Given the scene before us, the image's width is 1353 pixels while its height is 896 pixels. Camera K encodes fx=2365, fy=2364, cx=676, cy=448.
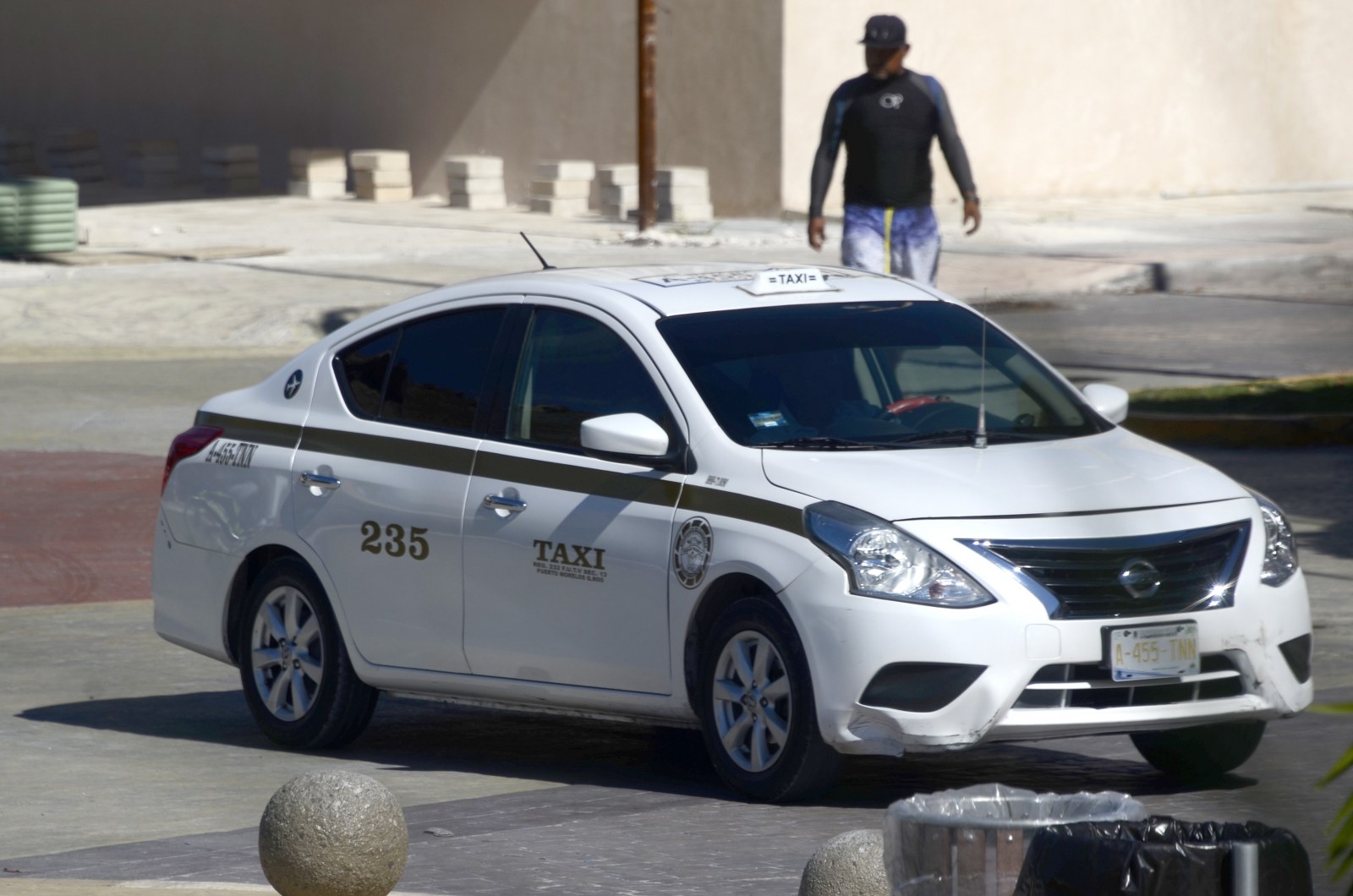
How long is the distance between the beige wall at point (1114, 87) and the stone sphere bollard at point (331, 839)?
27420 millimetres

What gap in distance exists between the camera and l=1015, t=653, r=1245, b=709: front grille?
629 centimetres

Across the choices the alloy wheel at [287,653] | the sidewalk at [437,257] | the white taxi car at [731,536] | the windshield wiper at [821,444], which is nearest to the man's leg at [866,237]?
the white taxi car at [731,536]

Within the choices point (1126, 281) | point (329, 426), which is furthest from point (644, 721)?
point (1126, 281)

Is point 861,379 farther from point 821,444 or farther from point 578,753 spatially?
point 578,753

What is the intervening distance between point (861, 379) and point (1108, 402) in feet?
2.97

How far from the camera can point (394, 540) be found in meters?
7.54

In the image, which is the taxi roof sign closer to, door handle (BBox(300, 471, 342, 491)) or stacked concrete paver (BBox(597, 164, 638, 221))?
door handle (BBox(300, 471, 342, 491))

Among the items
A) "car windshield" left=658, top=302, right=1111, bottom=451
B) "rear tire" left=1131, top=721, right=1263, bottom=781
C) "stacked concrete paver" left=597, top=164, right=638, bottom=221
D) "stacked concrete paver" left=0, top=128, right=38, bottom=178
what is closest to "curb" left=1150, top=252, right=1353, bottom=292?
"stacked concrete paver" left=597, top=164, right=638, bottom=221

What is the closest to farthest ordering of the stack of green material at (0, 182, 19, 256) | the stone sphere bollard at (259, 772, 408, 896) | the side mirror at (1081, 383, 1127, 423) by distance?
the stone sphere bollard at (259, 772, 408, 896), the side mirror at (1081, 383, 1127, 423), the stack of green material at (0, 182, 19, 256)

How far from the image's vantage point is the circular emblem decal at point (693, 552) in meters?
6.74

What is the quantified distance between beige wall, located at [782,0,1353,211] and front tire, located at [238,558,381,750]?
81.6 ft

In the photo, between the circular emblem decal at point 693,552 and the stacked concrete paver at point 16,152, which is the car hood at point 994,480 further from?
the stacked concrete paver at point 16,152

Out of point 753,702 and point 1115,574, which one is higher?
point 1115,574

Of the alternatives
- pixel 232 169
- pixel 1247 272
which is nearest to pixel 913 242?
pixel 1247 272
